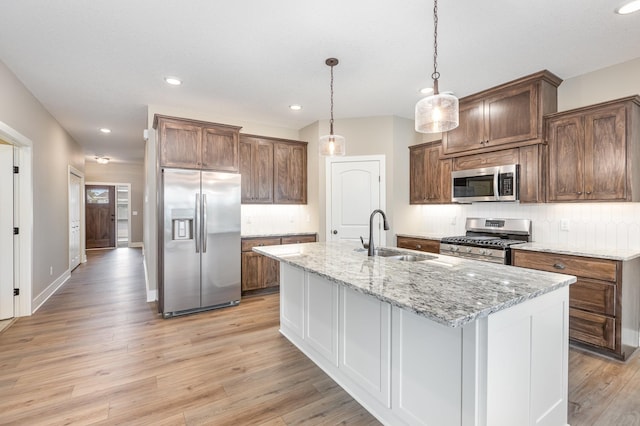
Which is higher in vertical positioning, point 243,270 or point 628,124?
point 628,124

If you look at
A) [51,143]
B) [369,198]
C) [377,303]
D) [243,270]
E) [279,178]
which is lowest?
[243,270]

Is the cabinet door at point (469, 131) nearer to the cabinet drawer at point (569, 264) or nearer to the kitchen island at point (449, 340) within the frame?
the cabinet drawer at point (569, 264)

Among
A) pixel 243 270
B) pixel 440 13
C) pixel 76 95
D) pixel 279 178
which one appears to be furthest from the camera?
pixel 279 178

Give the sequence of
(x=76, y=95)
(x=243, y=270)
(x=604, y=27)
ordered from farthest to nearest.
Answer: (x=243, y=270)
(x=76, y=95)
(x=604, y=27)

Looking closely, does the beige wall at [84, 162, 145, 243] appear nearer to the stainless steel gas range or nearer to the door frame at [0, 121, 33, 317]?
the door frame at [0, 121, 33, 317]

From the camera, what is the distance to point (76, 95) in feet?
12.7

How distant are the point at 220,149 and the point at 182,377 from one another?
104 inches

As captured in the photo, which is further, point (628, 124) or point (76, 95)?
point (76, 95)

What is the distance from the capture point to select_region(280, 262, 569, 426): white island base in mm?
1353

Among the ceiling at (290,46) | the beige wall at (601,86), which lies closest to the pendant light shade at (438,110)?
the ceiling at (290,46)

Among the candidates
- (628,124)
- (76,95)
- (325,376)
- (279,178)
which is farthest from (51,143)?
(628,124)

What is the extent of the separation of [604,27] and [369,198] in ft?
9.71

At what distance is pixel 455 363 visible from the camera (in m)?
1.43

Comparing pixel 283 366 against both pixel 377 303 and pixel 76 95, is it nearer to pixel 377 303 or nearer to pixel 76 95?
pixel 377 303
